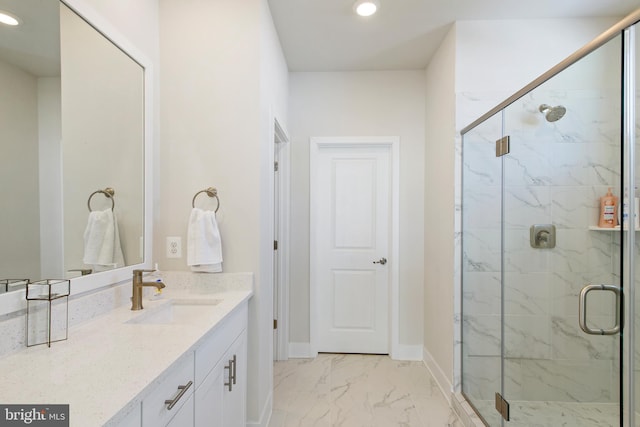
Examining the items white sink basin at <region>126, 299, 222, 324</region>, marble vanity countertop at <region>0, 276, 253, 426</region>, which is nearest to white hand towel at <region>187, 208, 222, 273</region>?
white sink basin at <region>126, 299, 222, 324</region>

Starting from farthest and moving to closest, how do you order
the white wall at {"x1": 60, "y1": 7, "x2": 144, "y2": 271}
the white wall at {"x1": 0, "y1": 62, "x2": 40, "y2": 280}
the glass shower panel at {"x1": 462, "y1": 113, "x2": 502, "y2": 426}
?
1. the glass shower panel at {"x1": 462, "y1": 113, "x2": 502, "y2": 426}
2. the white wall at {"x1": 60, "y1": 7, "x2": 144, "y2": 271}
3. the white wall at {"x1": 0, "y1": 62, "x2": 40, "y2": 280}

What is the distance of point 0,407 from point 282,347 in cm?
Result: 239

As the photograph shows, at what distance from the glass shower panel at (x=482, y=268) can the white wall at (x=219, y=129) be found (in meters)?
1.38

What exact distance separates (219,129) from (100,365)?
4.28 feet

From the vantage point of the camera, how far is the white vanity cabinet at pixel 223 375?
119cm

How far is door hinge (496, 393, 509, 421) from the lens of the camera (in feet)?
5.83

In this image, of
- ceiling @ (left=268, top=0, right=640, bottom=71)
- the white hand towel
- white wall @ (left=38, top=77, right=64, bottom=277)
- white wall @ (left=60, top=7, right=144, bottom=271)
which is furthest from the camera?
ceiling @ (left=268, top=0, right=640, bottom=71)

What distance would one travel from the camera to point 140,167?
1.71m

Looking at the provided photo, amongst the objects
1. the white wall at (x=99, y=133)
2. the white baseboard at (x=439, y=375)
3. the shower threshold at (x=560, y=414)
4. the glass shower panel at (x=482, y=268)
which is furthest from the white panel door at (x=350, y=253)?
the white wall at (x=99, y=133)

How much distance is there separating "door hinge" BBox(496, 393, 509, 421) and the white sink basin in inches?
65.2

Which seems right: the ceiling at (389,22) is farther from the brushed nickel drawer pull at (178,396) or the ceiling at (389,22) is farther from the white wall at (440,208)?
the brushed nickel drawer pull at (178,396)

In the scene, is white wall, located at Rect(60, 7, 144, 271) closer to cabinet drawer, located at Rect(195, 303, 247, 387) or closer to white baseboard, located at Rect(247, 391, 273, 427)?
cabinet drawer, located at Rect(195, 303, 247, 387)

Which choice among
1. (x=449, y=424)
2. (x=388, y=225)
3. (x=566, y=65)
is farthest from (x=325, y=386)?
(x=566, y=65)

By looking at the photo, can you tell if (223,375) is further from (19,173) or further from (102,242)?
(19,173)
